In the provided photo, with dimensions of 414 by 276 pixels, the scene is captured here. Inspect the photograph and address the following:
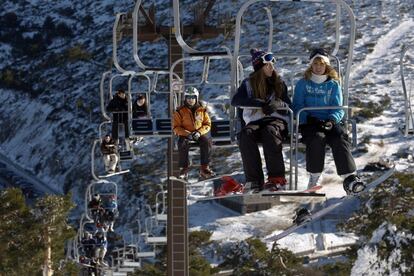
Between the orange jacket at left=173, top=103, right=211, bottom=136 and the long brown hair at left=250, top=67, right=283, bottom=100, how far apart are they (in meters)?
1.55

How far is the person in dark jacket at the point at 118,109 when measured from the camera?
791 inches

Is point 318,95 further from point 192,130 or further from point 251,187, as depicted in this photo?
point 192,130

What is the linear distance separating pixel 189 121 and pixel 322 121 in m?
1.88

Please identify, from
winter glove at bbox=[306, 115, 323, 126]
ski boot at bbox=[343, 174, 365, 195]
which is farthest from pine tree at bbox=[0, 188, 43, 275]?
ski boot at bbox=[343, 174, 365, 195]

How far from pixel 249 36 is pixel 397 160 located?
2430cm

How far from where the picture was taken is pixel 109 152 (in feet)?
71.3

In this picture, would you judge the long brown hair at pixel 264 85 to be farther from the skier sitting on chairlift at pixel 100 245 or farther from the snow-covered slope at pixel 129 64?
the snow-covered slope at pixel 129 64

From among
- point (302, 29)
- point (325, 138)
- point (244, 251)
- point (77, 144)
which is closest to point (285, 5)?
point (302, 29)

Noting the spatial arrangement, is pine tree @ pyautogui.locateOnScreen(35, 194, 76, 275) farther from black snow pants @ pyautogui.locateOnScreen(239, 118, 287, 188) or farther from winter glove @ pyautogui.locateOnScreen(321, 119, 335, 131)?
winter glove @ pyautogui.locateOnScreen(321, 119, 335, 131)

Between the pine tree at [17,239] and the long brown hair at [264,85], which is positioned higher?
the long brown hair at [264,85]

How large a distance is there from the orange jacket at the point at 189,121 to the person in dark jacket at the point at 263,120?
4.37ft

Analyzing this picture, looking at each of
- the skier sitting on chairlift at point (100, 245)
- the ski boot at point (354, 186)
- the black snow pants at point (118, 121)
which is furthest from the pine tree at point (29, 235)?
the ski boot at point (354, 186)

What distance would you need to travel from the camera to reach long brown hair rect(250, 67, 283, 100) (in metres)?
10.1

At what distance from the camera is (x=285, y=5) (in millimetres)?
73500
